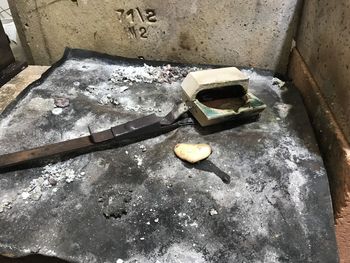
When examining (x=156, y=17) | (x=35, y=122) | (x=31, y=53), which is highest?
(x=156, y=17)

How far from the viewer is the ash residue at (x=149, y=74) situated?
136 centimetres

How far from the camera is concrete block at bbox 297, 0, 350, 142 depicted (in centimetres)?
97

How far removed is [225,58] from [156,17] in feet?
1.14

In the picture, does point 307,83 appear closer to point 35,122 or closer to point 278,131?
point 278,131

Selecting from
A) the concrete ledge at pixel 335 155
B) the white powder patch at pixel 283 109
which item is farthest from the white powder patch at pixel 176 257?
the white powder patch at pixel 283 109

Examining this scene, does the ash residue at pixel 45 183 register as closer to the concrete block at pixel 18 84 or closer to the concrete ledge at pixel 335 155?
the concrete block at pixel 18 84

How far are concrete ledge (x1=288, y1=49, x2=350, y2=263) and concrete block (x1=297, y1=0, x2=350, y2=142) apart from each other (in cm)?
2

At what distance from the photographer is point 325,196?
854 mm

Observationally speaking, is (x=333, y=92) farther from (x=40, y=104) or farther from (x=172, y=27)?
(x=40, y=104)

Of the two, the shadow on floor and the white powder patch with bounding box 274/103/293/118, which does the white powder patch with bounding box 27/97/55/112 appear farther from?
the white powder patch with bounding box 274/103/293/118

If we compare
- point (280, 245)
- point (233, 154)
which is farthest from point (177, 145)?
point (280, 245)

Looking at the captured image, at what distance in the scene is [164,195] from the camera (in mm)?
873

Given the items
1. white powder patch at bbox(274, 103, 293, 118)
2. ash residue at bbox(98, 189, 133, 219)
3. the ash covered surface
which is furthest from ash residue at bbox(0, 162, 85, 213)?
white powder patch at bbox(274, 103, 293, 118)

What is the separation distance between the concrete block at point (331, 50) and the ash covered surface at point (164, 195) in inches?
4.6
